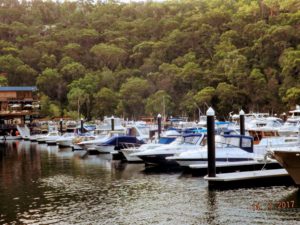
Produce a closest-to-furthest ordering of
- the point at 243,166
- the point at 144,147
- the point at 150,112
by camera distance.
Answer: the point at 243,166 < the point at 144,147 < the point at 150,112

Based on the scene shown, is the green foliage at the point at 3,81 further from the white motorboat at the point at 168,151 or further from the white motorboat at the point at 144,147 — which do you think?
the white motorboat at the point at 168,151

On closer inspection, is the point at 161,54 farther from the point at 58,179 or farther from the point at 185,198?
the point at 185,198

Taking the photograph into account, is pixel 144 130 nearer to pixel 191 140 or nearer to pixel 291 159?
pixel 191 140

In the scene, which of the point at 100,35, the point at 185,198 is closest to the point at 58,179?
the point at 185,198

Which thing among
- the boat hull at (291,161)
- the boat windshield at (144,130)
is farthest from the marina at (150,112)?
the boat windshield at (144,130)

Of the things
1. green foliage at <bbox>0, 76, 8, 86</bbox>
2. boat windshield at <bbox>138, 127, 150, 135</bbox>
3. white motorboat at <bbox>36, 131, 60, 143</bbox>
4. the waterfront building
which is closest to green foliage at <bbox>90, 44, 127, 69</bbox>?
green foliage at <bbox>0, 76, 8, 86</bbox>

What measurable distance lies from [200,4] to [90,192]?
117 metres

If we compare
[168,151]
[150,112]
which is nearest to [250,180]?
[168,151]

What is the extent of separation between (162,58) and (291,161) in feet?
288

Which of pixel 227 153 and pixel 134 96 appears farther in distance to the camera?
pixel 134 96

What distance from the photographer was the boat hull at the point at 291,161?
21750 mm

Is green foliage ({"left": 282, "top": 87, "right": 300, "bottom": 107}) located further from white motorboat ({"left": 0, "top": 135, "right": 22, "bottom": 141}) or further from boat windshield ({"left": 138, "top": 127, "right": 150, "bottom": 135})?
white motorboat ({"left": 0, "top": 135, "right": 22, "bottom": 141})

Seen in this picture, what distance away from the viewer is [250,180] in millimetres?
23922

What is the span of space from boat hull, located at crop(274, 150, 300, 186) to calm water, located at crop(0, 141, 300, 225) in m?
0.80
